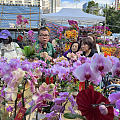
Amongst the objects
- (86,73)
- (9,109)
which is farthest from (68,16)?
(86,73)

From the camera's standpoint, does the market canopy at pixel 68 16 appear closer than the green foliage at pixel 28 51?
No

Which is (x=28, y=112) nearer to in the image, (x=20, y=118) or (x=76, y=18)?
(x=20, y=118)

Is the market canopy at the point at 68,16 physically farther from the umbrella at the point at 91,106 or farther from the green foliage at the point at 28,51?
the umbrella at the point at 91,106

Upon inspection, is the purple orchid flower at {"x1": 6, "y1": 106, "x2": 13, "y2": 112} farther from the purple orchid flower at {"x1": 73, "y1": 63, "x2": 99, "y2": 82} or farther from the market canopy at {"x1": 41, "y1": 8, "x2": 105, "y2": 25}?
the market canopy at {"x1": 41, "y1": 8, "x2": 105, "y2": 25}

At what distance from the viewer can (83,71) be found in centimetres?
47

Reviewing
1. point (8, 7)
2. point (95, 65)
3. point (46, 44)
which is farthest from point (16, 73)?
point (8, 7)

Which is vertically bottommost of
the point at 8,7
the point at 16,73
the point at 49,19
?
the point at 16,73

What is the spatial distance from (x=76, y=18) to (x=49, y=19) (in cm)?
111

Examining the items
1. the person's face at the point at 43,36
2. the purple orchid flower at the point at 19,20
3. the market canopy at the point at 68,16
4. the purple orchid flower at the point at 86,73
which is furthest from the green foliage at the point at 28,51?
the market canopy at the point at 68,16

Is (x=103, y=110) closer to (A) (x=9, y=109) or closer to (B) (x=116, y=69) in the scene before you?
(B) (x=116, y=69)

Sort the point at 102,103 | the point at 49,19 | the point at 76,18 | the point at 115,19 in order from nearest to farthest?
the point at 102,103 → the point at 49,19 → the point at 76,18 → the point at 115,19

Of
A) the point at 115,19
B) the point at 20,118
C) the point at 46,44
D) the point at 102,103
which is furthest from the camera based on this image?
the point at 115,19

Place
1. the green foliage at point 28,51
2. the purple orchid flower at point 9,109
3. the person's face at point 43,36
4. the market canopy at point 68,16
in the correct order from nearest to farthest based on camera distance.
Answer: the purple orchid flower at point 9,109 → the green foliage at point 28,51 → the person's face at point 43,36 → the market canopy at point 68,16

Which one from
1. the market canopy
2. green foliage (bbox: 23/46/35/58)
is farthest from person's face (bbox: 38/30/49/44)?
the market canopy
